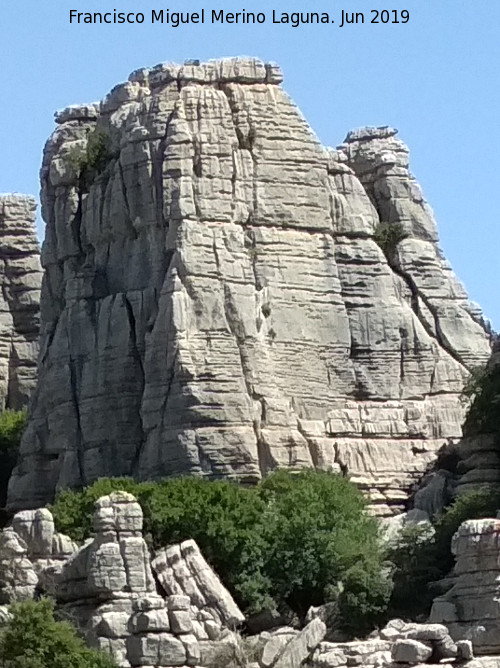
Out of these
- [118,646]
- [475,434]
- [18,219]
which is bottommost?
[118,646]

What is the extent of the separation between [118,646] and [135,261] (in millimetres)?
18280

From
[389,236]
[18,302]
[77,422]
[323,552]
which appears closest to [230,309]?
[77,422]

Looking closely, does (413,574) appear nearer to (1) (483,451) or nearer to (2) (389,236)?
(1) (483,451)

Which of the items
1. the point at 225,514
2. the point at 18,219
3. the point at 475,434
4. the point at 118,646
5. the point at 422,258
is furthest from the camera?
the point at 18,219

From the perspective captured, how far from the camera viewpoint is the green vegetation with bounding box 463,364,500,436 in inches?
3177

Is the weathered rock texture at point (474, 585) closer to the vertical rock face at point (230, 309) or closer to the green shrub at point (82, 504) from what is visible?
the green shrub at point (82, 504)

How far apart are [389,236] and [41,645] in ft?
80.6

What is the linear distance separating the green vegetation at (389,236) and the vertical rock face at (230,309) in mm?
109

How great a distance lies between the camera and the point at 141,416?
83688mm

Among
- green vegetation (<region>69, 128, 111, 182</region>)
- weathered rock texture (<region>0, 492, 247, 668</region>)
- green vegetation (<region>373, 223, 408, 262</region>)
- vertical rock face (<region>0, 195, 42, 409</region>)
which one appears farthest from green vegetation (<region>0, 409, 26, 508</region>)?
weathered rock texture (<region>0, 492, 247, 668</region>)

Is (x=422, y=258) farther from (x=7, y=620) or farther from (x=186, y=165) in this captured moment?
(x=7, y=620)

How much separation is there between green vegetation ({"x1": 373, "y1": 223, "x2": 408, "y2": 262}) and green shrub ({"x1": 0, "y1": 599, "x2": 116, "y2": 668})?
23118 mm

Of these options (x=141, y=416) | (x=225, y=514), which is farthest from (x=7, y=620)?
(x=141, y=416)

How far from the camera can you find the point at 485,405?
81.0 meters
